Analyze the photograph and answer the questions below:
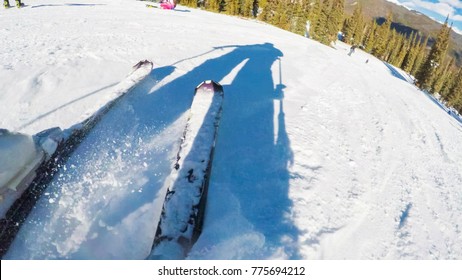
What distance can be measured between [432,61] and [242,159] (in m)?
59.2

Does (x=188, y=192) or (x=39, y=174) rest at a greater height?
(x=188, y=192)

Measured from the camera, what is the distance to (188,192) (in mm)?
4551

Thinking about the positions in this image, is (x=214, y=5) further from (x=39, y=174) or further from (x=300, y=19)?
(x=39, y=174)

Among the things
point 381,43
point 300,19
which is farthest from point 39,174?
point 381,43

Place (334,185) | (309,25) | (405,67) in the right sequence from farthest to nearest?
1. (405,67)
2. (309,25)
3. (334,185)

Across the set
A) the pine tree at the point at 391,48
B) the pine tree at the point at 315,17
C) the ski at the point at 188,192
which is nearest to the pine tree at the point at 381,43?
the pine tree at the point at 391,48

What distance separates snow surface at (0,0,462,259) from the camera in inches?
185

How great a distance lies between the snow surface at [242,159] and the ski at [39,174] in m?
0.14

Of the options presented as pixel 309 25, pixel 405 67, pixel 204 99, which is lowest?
pixel 405 67

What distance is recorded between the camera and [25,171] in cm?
452

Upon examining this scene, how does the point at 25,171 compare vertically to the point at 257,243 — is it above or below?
above
